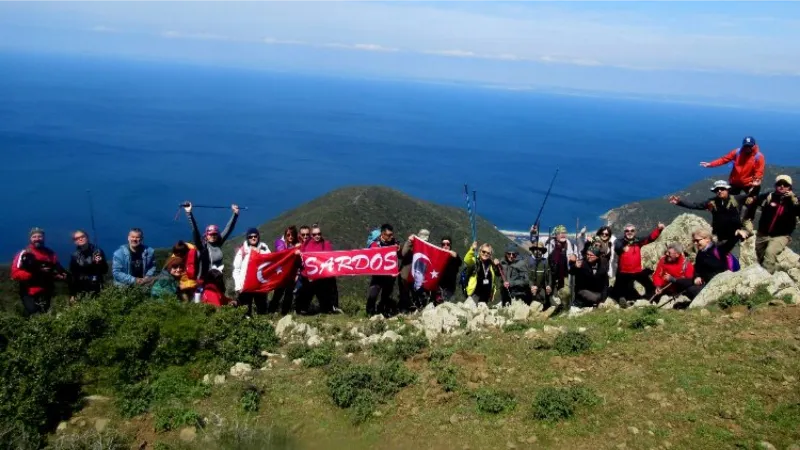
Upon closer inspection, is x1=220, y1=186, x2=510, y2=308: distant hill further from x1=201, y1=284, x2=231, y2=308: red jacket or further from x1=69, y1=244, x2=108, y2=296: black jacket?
x1=201, y1=284, x2=231, y2=308: red jacket

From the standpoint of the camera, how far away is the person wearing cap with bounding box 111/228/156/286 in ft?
35.9

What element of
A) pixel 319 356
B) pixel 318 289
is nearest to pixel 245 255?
pixel 318 289

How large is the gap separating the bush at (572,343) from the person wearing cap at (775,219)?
5301mm

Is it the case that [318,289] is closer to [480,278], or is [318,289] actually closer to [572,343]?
[480,278]

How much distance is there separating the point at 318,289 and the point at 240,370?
4.07 metres

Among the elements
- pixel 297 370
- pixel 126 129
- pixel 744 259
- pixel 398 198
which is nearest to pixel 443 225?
pixel 398 198

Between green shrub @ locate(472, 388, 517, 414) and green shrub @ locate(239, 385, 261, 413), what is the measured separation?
10.2 feet

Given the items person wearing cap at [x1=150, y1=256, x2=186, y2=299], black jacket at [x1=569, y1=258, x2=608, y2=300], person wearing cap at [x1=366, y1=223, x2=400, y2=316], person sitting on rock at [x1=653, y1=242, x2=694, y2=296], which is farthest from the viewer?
person wearing cap at [x1=366, y1=223, x2=400, y2=316]

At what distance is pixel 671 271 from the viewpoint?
11750 mm

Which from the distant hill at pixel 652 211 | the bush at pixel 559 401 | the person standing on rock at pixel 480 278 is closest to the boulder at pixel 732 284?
the person standing on rock at pixel 480 278

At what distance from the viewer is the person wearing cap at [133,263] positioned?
10.9m

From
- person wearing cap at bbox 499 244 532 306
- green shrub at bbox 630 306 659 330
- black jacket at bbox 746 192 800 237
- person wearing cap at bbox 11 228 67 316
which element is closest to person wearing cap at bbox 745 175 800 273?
black jacket at bbox 746 192 800 237

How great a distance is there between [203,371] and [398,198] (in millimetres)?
75869

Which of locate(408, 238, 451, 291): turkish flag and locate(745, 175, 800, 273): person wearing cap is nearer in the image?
locate(745, 175, 800, 273): person wearing cap
